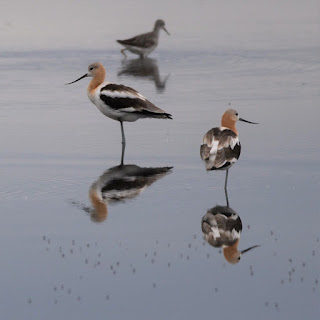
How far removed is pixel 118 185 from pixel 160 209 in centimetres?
132

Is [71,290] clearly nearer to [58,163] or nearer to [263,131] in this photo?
[58,163]

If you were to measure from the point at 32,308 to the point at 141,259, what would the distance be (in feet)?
5.24

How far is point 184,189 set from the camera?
12.3m

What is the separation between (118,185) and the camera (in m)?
12.5

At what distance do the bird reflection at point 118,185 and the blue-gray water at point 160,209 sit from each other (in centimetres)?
11

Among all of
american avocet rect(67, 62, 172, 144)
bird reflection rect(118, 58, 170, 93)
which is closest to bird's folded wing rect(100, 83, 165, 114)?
american avocet rect(67, 62, 172, 144)

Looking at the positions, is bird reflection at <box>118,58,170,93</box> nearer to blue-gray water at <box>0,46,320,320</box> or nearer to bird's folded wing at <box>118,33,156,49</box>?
bird's folded wing at <box>118,33,156,49</box>

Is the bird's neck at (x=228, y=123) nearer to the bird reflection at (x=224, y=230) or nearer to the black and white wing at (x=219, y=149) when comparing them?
the black and white wing at (x=219, y=149)

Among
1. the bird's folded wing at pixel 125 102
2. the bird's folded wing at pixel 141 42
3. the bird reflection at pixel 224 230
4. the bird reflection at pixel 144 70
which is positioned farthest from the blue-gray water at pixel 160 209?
the bird's folded wing at pixel 141 42

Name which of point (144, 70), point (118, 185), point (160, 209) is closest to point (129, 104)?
point (118, 185)

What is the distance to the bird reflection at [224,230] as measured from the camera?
9594 mm

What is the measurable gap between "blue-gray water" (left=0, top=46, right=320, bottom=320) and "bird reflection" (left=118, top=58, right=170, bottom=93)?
0.65 meters

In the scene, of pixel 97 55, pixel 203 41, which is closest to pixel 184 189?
pixel 97 55

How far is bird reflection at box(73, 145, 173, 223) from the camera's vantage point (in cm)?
1138
